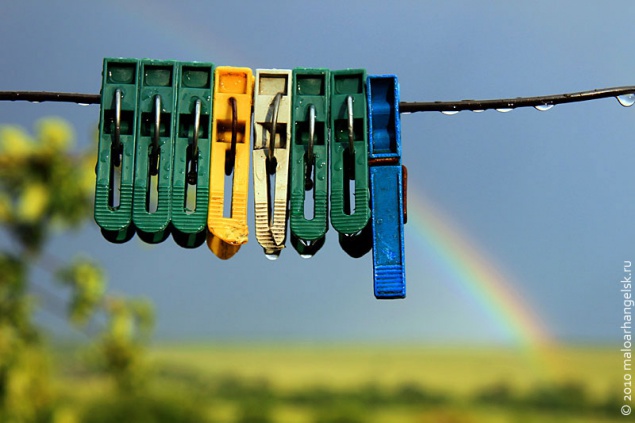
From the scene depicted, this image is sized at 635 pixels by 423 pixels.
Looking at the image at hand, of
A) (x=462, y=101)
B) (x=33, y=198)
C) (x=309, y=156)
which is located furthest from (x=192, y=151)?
(x=33, y=198)

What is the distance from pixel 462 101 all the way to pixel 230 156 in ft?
2.78

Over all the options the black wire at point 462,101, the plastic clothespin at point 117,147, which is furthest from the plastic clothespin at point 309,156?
the plastic clothespin at point 117,147

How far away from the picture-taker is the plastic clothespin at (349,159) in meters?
2.93

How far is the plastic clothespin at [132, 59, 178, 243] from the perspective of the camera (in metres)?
2.92

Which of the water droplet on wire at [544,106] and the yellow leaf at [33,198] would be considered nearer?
the water droplet on wire at [544,106]

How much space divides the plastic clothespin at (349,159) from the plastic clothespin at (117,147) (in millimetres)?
716

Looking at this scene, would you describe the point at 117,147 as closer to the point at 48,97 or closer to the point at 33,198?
the point at 48,97

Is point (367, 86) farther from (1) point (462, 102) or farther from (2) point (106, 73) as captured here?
(2) point (106, 73)

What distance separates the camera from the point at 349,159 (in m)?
3.04

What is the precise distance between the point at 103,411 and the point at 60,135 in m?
22.3

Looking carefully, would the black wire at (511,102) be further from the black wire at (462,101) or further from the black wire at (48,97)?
the black wire at (48,97)

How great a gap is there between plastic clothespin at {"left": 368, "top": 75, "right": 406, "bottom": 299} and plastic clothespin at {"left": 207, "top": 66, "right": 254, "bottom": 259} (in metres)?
0.45

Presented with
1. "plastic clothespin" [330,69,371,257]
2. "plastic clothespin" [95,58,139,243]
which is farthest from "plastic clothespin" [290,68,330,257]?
"plastic clothespin" [95,58,139,243]

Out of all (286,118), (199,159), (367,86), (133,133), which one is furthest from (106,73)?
(367,86)
